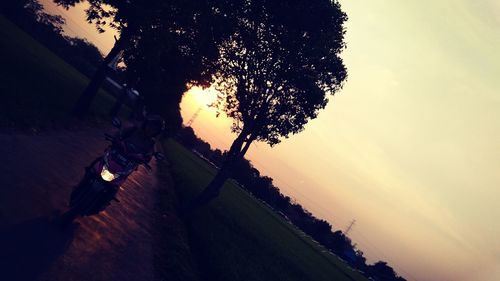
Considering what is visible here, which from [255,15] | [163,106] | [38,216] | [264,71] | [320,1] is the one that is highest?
[320,1]

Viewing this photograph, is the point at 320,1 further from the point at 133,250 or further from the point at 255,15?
the point at 133,250

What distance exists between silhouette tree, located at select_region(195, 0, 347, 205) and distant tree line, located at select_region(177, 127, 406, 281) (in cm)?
7731

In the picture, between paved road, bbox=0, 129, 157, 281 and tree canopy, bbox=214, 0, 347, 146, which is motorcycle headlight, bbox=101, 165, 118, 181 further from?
tree canopy, bbox=214, 0, 347, 146

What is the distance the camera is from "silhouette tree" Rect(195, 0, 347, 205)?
1953cm

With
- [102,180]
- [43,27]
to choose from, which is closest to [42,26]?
[43,27]

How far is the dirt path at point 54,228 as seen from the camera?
23.6 feet

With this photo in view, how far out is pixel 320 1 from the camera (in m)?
19.6

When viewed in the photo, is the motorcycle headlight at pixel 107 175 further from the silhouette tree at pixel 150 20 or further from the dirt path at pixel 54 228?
the silhouette tree at pixel 150 20

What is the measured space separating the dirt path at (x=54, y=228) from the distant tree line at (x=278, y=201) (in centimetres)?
8451

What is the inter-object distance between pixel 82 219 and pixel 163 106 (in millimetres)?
38694

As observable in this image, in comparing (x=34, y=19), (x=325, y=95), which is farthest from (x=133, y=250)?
(x=34, y=19)

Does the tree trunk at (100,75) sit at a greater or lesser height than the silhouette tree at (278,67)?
lesser

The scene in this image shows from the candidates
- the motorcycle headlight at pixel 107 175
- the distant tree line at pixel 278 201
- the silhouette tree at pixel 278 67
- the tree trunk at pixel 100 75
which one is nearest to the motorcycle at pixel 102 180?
the motorcycle headlight at pixel 107 175

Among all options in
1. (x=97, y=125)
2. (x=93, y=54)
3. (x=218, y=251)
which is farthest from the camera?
(x=93, y=54)
